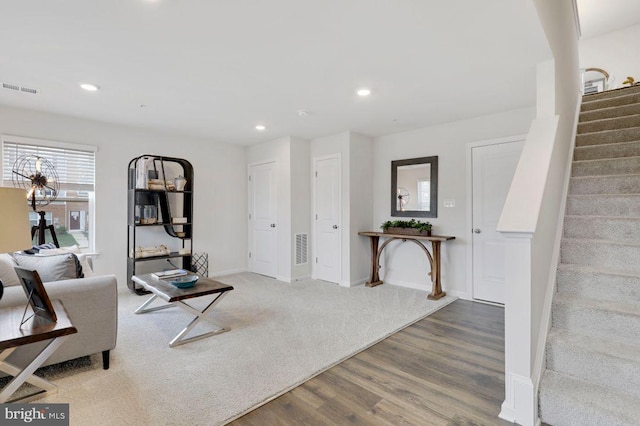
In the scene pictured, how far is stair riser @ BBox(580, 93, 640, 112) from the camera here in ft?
11.8

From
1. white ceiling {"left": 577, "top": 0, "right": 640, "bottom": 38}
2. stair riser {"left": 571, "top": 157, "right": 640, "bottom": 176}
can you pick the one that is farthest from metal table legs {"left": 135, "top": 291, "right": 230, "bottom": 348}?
white ceiling {"left": 577, "top": 0, "right": 640, "bottom": 38}

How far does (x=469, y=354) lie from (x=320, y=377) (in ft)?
4.10

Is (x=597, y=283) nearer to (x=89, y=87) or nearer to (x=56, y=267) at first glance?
(x=56, y=267)

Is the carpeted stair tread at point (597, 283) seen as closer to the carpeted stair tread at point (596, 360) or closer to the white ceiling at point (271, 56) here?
the carpeted stair tread at point (596, 360)

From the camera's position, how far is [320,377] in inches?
89.0

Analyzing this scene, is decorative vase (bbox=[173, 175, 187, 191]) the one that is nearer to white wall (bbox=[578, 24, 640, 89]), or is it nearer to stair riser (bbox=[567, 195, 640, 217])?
stair riser (bbox=[567, 195, 640, 217])

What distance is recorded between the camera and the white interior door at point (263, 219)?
5.55 meters

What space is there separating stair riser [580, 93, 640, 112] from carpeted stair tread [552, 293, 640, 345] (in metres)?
2.86

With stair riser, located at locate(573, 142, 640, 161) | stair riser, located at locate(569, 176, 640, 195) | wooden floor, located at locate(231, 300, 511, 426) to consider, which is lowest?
wooden floor, located at locate(231, 300, 511, 426)

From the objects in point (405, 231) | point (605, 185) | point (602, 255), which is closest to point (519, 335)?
point (602, 255)

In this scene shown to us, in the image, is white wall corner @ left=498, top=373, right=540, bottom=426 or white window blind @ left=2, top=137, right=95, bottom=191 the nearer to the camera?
white wall corner @ left=498, top=373, right=540, bottom=426

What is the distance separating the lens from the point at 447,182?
175 inches

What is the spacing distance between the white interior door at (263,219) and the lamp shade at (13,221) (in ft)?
13.8

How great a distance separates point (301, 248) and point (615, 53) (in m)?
5.75
